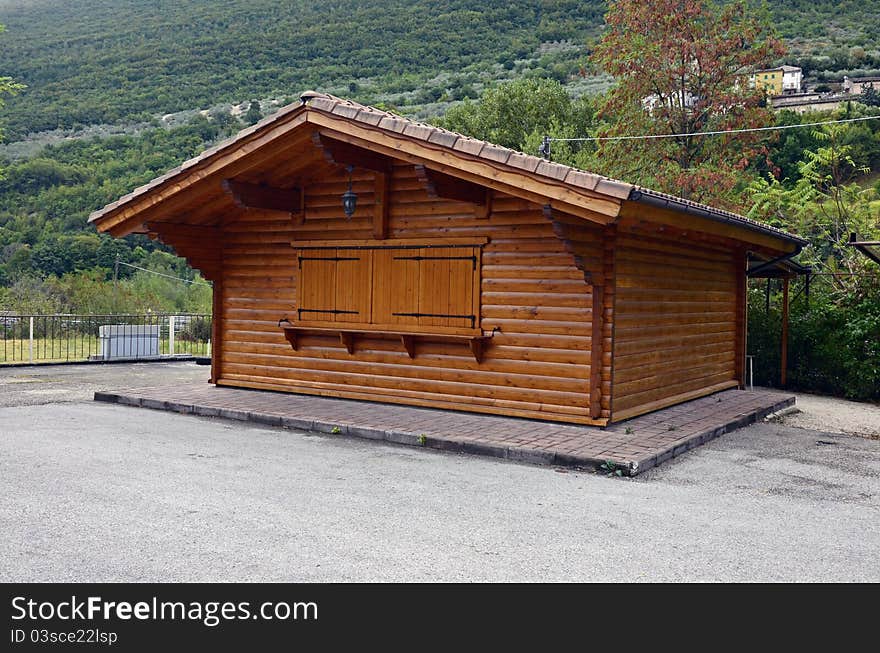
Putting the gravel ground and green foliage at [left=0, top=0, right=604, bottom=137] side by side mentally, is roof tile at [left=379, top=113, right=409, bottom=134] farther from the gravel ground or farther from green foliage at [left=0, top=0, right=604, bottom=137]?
green foliage at [left=0, top=0, right=604, bottom=137]

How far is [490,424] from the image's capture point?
10.0 metres

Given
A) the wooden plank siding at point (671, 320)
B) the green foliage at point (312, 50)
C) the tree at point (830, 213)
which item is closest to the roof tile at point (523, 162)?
the wooden plank siding at point (671, 320)

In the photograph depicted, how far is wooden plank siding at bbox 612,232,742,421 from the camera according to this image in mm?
10367

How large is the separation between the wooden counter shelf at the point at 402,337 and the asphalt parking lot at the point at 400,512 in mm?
1964

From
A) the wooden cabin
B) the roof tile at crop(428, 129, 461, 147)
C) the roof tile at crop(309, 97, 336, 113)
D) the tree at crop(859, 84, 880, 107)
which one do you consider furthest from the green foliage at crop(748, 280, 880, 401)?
the tree at crop(859, 84, 880, 107)

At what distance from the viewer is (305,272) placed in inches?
478

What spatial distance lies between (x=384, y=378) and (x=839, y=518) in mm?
6449

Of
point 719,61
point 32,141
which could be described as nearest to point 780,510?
point 719,61

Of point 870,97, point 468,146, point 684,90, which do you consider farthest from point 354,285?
point 870,97

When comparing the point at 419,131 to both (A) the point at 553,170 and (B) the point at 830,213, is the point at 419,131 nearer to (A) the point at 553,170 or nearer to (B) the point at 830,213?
(A) the point at 553,170

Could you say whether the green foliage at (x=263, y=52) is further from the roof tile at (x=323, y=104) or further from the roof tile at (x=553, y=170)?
the roof tile at (x=553, y=170)

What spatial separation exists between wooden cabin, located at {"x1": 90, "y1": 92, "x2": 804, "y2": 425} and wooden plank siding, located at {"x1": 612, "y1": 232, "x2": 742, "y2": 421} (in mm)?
41

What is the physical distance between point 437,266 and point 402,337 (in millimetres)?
1015
